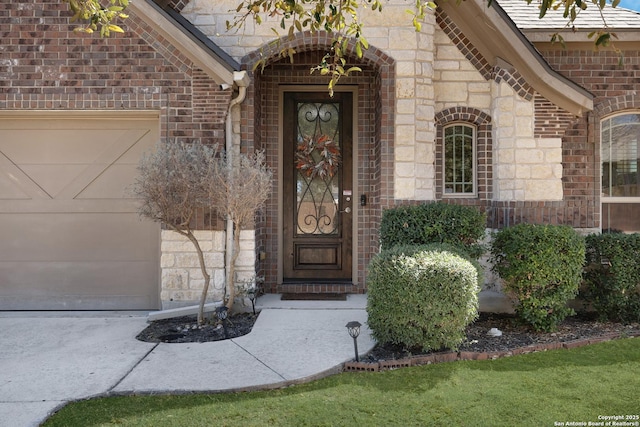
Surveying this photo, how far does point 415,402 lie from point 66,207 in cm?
541

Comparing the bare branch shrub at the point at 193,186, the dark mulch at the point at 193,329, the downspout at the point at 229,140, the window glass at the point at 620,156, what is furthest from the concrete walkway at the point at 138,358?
the window glass at the point at 620,156

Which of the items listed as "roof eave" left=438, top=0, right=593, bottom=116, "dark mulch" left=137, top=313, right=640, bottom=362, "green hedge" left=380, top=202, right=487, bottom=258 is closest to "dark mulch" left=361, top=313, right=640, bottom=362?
"dark mulch" left=137, top=313, right=640, bottom=362

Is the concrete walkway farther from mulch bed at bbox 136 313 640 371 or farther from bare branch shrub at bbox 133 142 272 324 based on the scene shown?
bare branch shrub at bbox 133 142 272 324

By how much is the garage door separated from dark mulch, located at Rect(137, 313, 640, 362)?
143 cm

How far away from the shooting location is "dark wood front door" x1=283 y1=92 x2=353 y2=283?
7711 mm

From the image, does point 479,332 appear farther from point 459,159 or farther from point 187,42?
point 187,42

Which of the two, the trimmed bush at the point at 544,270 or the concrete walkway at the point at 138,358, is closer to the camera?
the concrete walkway at the point at 138,358

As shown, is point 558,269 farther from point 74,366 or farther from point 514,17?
point 74,366

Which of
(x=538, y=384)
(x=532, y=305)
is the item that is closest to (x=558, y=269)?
(x=532, y=305)

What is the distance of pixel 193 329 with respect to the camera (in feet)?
18.9

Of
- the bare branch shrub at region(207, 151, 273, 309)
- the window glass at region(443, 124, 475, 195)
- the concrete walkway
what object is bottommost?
the concrete walkway

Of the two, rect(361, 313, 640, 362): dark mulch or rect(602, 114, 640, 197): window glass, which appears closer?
rect(361, 313, 640, 362): dark mulch

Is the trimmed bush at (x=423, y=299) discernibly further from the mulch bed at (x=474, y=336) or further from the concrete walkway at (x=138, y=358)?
the concrete walkway at (x=138, y=358)

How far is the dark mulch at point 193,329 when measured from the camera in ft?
17.7
